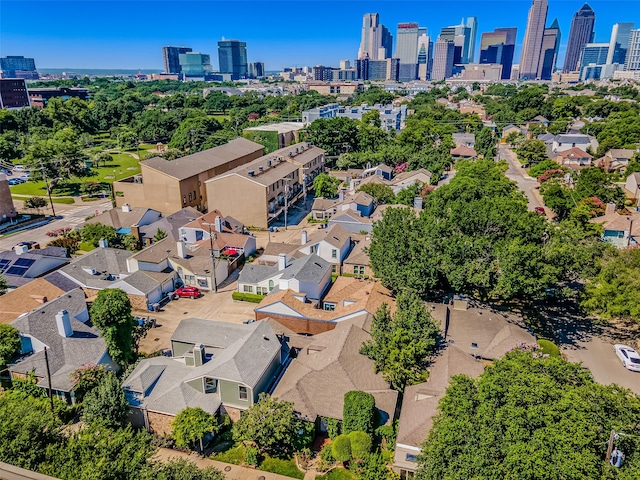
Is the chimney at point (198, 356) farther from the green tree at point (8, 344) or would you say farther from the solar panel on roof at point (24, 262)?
the solar panel on roof at point (24, 262)

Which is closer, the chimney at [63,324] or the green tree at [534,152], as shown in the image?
the chimney at [63,324]

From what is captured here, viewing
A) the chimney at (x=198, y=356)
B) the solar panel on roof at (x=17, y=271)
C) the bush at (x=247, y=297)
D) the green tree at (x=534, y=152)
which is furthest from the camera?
the green tree at (x=534, y=152)

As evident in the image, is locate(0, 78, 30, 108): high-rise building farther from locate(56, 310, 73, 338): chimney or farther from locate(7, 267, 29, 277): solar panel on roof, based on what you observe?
locate(56, 310, 73, 338): chimney

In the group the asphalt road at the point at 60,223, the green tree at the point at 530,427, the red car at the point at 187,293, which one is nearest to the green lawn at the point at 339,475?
the green tree at the point at 530,427

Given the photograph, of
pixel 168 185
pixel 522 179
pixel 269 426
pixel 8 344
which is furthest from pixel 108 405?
pixel 522 179

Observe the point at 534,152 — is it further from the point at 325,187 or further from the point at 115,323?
the point at 115,323

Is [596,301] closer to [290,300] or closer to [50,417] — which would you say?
[290,300]

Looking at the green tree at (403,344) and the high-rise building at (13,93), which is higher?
the high-rise building at (13,93)
